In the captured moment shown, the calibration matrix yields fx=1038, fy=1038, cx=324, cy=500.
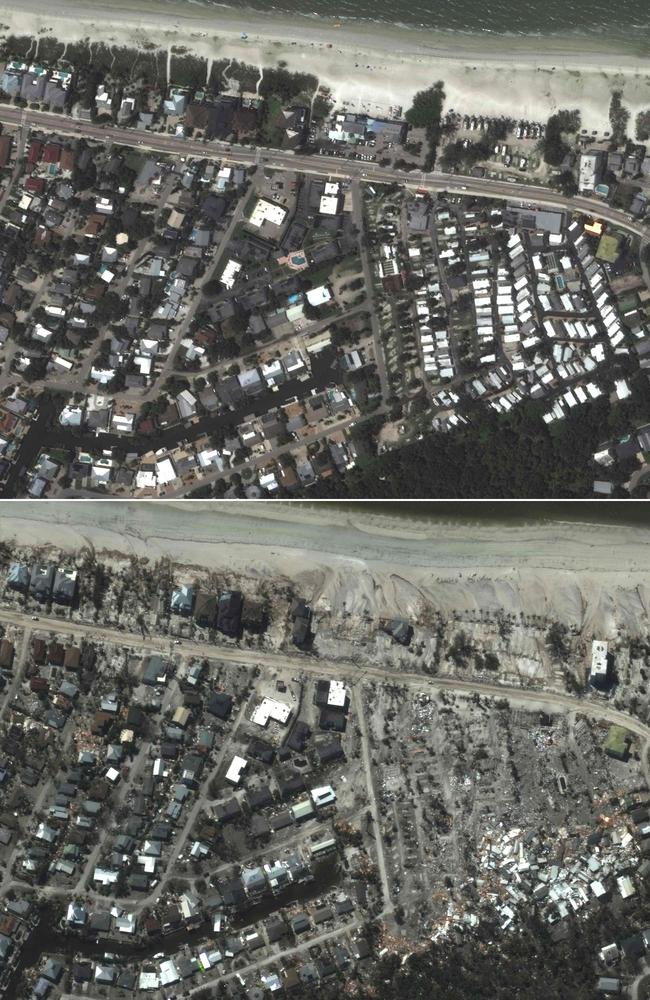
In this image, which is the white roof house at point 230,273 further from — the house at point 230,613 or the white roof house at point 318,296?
the house at point 230,613

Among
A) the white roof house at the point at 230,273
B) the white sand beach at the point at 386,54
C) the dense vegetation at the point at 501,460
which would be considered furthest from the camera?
the white sand beach at the point at 386,54

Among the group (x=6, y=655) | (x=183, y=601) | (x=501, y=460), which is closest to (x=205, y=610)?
(x=183, y=601)

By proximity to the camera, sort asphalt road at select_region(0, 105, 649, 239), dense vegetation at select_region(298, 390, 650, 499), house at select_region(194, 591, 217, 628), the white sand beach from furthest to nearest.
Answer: the white sand beach < asphalt road at select_region(0, 105, 649, 239) < dense vegetation at select_region(298, 390, 650, 499) < house at select_region(194, 591, 217, 628)

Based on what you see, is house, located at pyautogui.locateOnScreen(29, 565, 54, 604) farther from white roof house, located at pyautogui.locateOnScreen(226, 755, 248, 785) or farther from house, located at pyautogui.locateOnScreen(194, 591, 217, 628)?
white roof house, located at pyautogui.locateOnScreen(226, 755, 248, 785)

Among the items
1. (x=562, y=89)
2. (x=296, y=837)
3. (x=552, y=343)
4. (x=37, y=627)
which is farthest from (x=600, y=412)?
(x=37, y=627)

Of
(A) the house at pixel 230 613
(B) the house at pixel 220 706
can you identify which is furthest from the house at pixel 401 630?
(B) the house at pixel 220 706

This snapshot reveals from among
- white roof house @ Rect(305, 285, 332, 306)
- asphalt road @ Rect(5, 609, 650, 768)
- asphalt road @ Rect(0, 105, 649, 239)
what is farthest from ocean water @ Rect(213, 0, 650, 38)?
asphalt road @ Rect(5, 609, 650, 768)
